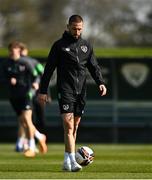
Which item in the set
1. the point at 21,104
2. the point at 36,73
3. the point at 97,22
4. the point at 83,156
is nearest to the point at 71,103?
the point at 83,156

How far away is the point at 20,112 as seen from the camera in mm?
21266

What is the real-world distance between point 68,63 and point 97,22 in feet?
148

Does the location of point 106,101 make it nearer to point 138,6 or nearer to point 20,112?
point 20,112

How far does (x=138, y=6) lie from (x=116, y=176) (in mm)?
46315

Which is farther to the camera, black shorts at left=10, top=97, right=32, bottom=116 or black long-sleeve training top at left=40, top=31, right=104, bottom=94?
black shorts at left=10, top=97, right=32, bottom=116

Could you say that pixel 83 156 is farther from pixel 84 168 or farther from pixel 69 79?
pixel 69 79

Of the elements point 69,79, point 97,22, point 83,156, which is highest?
point 69,79

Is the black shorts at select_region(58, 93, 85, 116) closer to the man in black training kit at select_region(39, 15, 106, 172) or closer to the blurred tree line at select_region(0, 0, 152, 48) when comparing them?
the man in black training kit at select_region(39, 15, 106, 172)

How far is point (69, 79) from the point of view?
50.0 feet

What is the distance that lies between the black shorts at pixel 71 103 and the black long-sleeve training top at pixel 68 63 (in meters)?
0.07

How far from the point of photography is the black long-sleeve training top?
15.2m

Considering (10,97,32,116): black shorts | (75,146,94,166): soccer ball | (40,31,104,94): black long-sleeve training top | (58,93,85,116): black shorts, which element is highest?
(40,31,104,94): black long-sleeve training top

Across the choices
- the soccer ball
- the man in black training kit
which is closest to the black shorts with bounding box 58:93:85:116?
the man in black training kit

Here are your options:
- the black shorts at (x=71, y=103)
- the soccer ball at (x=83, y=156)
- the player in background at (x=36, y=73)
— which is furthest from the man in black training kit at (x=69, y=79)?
the player in background at (x=36, y=73)
